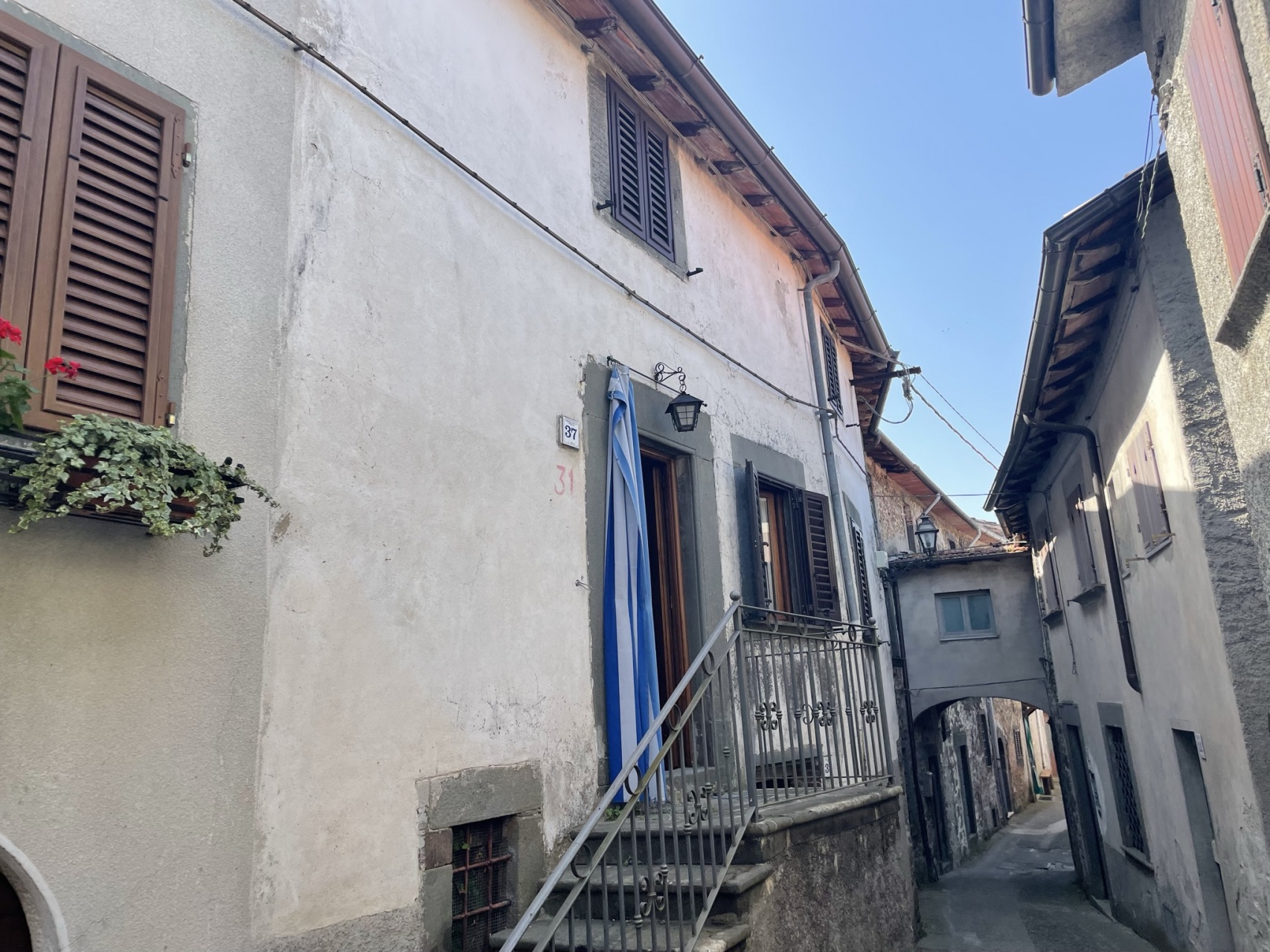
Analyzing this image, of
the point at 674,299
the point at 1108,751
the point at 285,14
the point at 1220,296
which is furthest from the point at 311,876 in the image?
the point at 1108,751

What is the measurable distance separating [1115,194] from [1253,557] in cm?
245

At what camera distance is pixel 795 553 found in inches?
336

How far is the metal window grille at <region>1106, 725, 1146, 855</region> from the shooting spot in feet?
32.4

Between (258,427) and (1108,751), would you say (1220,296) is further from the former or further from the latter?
(1108,751)

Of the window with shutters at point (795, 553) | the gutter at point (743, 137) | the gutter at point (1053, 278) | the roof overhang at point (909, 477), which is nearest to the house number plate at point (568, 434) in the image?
the window with shutters at point (795, 553)

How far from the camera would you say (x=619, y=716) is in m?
5.38

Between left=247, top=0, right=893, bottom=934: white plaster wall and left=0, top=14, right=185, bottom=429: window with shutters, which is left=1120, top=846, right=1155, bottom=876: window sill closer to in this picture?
left=247, top=0, right=893, bottom=934: white plaster wall

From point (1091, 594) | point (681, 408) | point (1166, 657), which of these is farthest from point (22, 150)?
point (1091, 594)

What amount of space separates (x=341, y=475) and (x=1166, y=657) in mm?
6734

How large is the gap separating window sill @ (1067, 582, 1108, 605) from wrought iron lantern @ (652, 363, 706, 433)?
18.0 ft

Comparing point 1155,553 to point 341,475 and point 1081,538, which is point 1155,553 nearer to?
point 1081,538

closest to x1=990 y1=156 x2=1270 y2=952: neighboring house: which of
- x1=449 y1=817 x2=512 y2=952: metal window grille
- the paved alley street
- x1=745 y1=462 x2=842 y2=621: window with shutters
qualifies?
the paved alley street

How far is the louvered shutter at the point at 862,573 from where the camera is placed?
10430mm

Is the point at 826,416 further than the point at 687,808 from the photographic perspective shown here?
Yes
